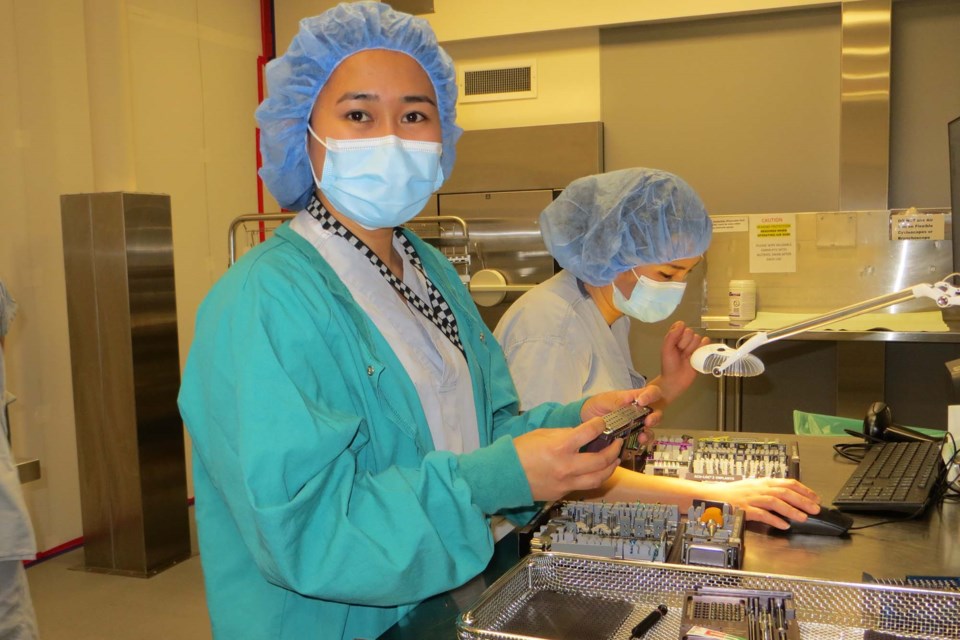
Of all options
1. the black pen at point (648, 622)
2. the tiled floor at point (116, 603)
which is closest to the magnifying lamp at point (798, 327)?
the black pen at point (648, 622)

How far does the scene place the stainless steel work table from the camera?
1076 mm

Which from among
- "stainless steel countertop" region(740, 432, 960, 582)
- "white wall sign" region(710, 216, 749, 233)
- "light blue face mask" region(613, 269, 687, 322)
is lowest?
"stainless steel countertop" region(740, 432, 960, 582)

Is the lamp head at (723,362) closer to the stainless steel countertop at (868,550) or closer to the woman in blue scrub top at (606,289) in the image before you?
the stainless steel countertop at (868,550)

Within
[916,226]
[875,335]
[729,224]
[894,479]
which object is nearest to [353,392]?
[894,479]

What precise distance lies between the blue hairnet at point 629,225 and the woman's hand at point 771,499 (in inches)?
30.1

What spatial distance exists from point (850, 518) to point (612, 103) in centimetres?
352

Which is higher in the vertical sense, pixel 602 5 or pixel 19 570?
pixel 602 5

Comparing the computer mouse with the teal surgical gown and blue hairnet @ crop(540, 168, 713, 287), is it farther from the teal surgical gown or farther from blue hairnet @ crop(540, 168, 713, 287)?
blue hairnet @ crop(540, 168, 713, 287)

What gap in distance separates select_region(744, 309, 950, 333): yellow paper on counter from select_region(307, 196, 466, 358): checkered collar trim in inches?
97.5

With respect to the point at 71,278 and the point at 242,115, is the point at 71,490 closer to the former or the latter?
the point at 71,278

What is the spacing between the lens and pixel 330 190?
1312 millimetres

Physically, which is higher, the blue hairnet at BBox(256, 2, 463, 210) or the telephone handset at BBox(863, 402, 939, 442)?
the blue hairnet at BBox(256, 2, 463, 210)

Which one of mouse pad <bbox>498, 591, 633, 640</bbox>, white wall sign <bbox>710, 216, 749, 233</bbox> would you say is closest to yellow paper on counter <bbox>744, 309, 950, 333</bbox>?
white wall sign <bbox>710, 216, 749, 233</bbox>

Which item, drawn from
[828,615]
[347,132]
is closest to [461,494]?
[828,615]
